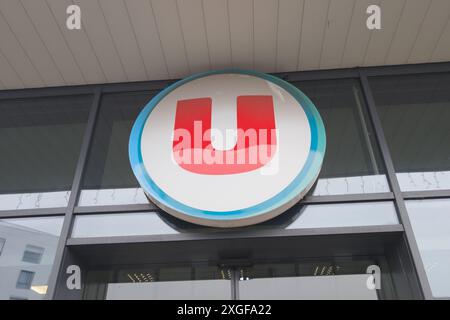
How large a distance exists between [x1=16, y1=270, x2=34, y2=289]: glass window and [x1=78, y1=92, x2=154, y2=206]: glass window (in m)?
0.61

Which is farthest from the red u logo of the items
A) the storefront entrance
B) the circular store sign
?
the storefront entrance

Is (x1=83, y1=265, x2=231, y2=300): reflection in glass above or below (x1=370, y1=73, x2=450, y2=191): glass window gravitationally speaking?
below

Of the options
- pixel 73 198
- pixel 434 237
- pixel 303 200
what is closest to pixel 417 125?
pixel 434 237

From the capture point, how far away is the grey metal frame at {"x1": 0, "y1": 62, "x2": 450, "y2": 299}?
2.88 metres

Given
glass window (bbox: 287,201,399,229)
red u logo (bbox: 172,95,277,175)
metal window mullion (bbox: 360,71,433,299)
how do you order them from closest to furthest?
1. metal window mullion (bbox: 360,71,433,299)
2. glass window (bbox: 287,201,399,229)
3. red u logo (bbox: 172,95,277,175)

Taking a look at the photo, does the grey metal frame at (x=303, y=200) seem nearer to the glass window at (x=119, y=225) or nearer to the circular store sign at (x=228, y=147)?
the glass window at (x=119, y=225)

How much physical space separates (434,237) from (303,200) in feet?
2.89

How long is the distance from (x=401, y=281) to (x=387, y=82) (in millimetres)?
1842

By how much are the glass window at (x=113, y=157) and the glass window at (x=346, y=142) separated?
1410 millimetres

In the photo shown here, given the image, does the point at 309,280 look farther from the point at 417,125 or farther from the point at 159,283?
the point at 417,125

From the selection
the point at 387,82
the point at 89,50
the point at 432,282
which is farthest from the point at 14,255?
the point at 387,82

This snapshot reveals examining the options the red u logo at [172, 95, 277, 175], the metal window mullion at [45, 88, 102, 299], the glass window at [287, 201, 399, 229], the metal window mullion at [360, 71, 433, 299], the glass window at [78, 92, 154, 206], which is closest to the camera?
the metal window mullion at [360, 71, 433, 299]

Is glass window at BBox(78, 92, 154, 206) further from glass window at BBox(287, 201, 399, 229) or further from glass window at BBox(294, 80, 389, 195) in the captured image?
glass window at BBox(294, 80, 389, 195)

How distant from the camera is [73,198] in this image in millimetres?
3262
